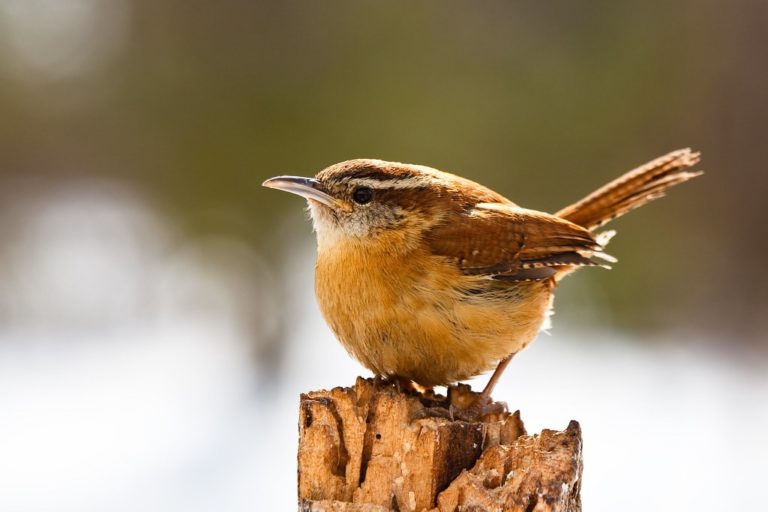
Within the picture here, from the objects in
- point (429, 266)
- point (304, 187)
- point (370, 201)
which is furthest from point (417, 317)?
point (304, 187)

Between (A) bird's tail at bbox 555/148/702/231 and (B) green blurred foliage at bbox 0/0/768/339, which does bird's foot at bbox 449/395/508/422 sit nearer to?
(A) bird's tail at bbox 555/148/702/231

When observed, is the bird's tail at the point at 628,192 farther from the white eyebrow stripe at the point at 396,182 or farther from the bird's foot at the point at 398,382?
the bird's foot at the point at 398,382

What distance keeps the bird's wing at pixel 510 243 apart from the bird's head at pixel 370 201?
0.33 ft

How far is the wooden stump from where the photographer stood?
8.90ft

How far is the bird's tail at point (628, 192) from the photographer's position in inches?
185

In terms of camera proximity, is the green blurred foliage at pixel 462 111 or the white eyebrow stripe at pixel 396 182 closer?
the white eyebrow stripe at pixel 396 182

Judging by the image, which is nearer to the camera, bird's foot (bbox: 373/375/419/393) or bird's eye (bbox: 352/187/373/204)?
bird's foot (bbox: 373/375/419/393)

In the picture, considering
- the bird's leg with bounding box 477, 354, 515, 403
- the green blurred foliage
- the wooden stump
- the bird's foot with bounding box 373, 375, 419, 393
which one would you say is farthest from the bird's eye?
the green blurred foliage

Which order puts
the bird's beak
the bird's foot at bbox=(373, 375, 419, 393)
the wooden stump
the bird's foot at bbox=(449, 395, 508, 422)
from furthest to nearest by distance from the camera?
1. the bird's beak
2. the bird's foot at bbox=(373, 375, 419, 393)
3. the bird's foot at bbox=(449, 395, 508, 422)
4. the wooden stump

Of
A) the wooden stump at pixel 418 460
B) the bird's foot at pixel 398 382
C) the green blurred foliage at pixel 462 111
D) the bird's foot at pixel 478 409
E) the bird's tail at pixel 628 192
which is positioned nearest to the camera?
the wooden stump at pixel 418 460

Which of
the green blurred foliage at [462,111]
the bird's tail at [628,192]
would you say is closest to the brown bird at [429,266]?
the bird's tail at [628,192]

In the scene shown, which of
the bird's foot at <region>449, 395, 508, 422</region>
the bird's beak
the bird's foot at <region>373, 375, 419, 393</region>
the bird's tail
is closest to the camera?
the bird's foot at <region>449, 395, 508, 422</region>

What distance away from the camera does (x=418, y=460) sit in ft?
9.37

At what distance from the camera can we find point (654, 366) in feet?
27.1
